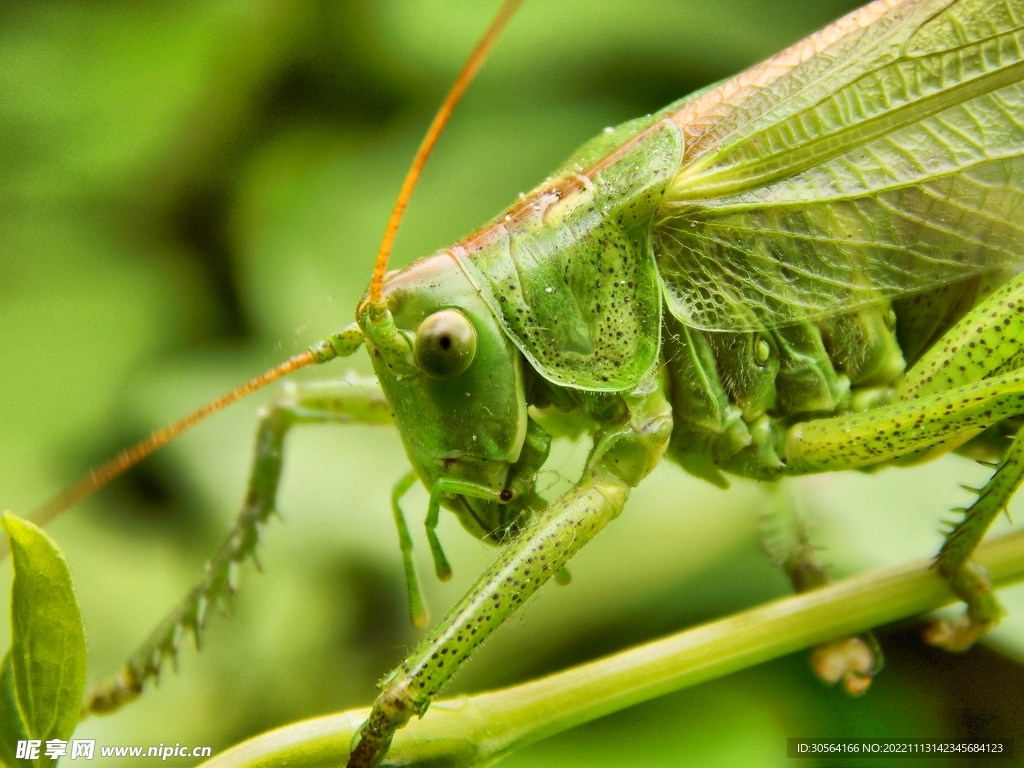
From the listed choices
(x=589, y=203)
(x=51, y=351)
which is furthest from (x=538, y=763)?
(x=51, y=351)

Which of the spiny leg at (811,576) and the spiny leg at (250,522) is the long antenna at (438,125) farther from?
Answer: the spiny leg at (811,576)

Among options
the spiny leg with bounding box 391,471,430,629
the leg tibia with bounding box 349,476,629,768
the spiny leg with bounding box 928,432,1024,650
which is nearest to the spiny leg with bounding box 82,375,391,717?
the spiny leg with bounding box 391,471,430,629

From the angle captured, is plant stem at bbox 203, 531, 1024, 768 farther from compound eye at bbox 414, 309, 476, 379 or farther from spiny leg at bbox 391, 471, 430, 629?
compound eye at bbox 414, 309, 476, 379

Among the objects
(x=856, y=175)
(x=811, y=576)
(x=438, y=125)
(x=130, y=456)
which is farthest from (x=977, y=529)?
(x=130, y=456)

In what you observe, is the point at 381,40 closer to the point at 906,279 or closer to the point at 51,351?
the point at 51,351

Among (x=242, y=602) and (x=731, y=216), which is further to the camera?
(x=242, y=602)

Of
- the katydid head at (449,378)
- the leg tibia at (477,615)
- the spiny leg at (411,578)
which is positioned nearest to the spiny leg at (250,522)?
the spiny leg at (411,578)
